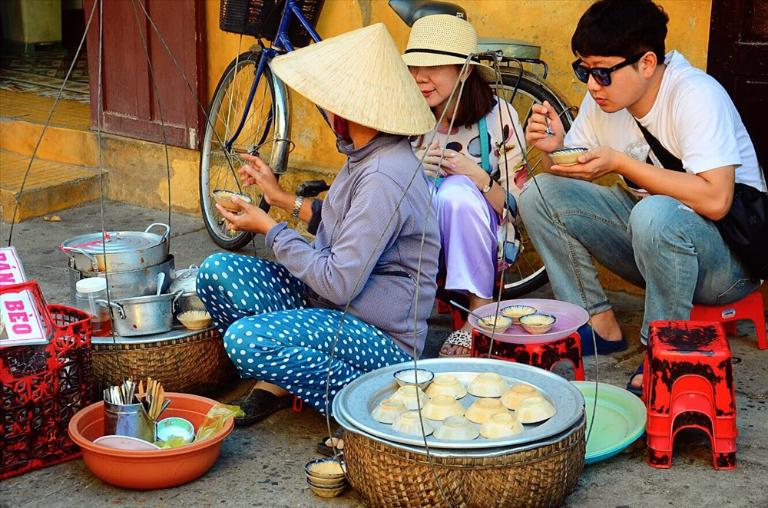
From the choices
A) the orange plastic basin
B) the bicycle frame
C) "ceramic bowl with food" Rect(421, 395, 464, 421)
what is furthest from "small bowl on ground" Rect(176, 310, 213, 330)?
the bicycle frame

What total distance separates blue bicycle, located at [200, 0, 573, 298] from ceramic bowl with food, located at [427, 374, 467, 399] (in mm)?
1134

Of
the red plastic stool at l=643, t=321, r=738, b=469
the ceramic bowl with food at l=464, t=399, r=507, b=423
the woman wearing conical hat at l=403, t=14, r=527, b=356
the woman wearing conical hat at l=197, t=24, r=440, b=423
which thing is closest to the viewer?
the ceramic bowl with food at l=464, t=399, r=507, b=423

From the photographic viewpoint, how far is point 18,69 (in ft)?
25.2

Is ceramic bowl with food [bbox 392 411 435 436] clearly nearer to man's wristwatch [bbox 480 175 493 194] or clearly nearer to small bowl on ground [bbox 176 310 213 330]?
small bowl on ground [bbox 176 310 213 330]

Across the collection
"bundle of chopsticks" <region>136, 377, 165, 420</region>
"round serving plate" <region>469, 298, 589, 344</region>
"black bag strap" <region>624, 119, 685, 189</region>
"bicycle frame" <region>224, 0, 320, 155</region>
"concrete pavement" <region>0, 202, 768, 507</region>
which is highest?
"bicycle frame" <region>224, 0, 320, 155</region>

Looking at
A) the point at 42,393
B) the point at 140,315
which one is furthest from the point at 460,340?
the point at 42,393

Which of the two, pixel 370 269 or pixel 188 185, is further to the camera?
pixel 188 185

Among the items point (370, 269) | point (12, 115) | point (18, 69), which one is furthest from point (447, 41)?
point (18, 69)

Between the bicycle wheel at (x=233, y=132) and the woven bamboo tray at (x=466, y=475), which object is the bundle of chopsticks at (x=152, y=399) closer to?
the woven bamboo tray at (x=466, y=475)

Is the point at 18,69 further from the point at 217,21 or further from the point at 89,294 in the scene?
the point at 89,294

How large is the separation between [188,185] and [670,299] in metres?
2.89

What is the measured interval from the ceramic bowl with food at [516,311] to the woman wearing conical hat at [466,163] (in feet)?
0.75

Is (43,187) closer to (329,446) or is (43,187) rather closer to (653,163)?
(329,446)

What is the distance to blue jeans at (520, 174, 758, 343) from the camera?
329 cm
